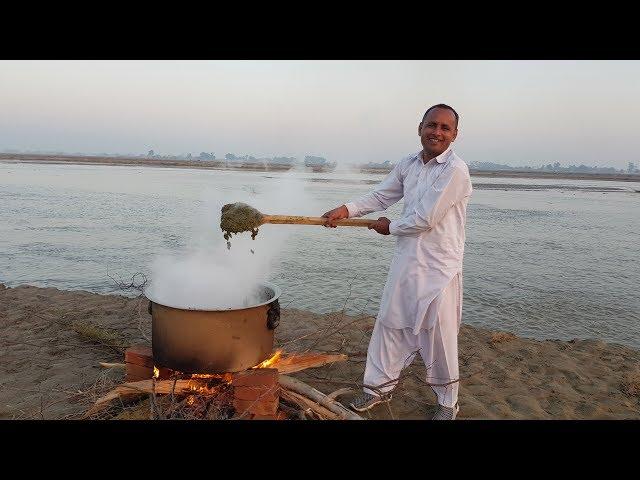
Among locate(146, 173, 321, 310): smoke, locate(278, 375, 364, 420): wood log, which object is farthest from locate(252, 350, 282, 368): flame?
locate(146, 173, 321, 310): smoke

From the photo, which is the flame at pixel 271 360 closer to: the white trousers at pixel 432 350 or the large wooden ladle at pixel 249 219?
the white trousers at pixel 432 350

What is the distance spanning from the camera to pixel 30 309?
6340 millimetres

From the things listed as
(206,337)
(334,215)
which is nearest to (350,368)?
(334,215)

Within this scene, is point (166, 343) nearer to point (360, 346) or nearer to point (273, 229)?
point (273, 229)

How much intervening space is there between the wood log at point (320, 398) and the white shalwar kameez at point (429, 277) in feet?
1.22

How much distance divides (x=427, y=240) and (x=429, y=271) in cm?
26

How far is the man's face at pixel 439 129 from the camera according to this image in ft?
11.9

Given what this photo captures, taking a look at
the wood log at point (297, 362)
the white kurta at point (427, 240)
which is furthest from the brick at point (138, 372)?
the white kurta at point (427, 240)

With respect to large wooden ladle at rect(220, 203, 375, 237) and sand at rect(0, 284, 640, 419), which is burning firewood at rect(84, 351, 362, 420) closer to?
sand at rect(0, 284, 640, 419)

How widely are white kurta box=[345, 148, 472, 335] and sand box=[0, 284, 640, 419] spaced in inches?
26.4

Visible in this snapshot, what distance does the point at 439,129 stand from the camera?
3643mm

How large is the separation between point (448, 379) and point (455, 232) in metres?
1.26

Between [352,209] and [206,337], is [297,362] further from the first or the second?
[352,209]
